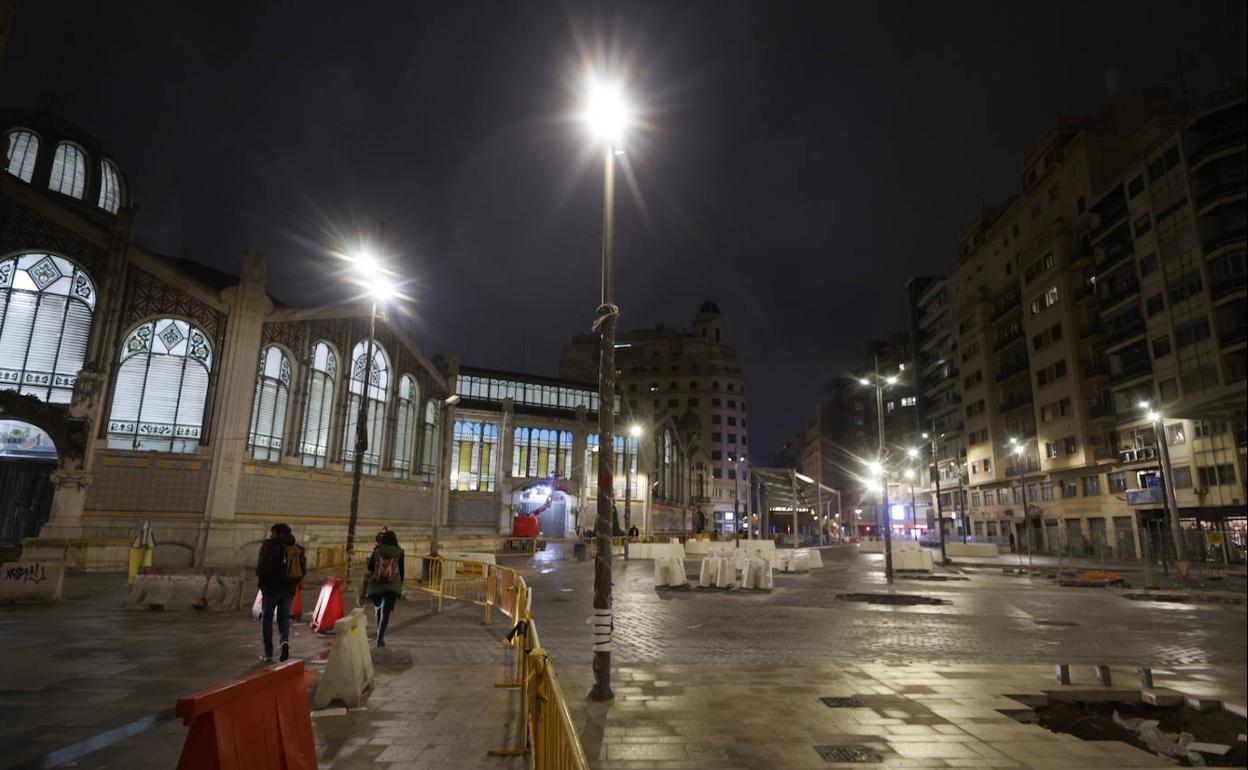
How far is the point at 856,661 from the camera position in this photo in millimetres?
9984

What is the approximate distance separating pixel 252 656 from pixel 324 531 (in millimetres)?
26433

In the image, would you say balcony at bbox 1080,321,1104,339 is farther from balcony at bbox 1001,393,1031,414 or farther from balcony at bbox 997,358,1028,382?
balcony at bbox 1001,393,1031,414

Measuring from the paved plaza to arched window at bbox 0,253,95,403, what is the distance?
1330cm

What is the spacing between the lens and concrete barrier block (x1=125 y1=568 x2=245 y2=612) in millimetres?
14828

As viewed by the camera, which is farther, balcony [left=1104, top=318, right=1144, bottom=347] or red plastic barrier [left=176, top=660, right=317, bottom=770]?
balcony [left=1104, top=318, right=1144, bottom=347]

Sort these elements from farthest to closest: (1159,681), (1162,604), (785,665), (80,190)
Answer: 1. (80,190)
2. (1162,604)
3. (785,665)
4. (1159,681)

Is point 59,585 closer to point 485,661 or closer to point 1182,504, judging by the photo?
point 485,661

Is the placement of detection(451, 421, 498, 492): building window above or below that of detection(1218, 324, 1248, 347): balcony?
below

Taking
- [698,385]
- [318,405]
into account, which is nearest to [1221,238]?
[318,405]

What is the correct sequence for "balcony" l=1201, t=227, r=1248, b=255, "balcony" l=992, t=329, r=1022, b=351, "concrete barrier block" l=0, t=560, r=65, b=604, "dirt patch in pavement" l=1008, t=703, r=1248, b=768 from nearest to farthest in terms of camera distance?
"dirt patch in pavement" l=1008, t=703, r=1248, b=768 → "concrete barrier block" l=0, t=560, r=65, b=604 → "balcony" l=1201, t=227, r=1248, b=255 → "balcony" l=992, t=329, r=1022, b=351

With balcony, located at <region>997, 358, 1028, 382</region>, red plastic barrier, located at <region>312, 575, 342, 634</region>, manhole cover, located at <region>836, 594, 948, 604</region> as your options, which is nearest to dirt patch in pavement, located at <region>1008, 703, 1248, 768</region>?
manhole cover, located at <region>836, 594, 948, 604</region>

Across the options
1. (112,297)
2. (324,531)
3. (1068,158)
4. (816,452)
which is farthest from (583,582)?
(816,452)

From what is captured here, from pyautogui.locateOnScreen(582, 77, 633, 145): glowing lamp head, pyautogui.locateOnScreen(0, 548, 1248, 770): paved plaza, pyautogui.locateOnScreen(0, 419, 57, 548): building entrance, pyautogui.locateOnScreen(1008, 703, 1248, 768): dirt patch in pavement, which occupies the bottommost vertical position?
pyautogui.locateOnScreen(0, 548, 1248, 770): paved plaza

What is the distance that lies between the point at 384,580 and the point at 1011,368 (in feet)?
203
